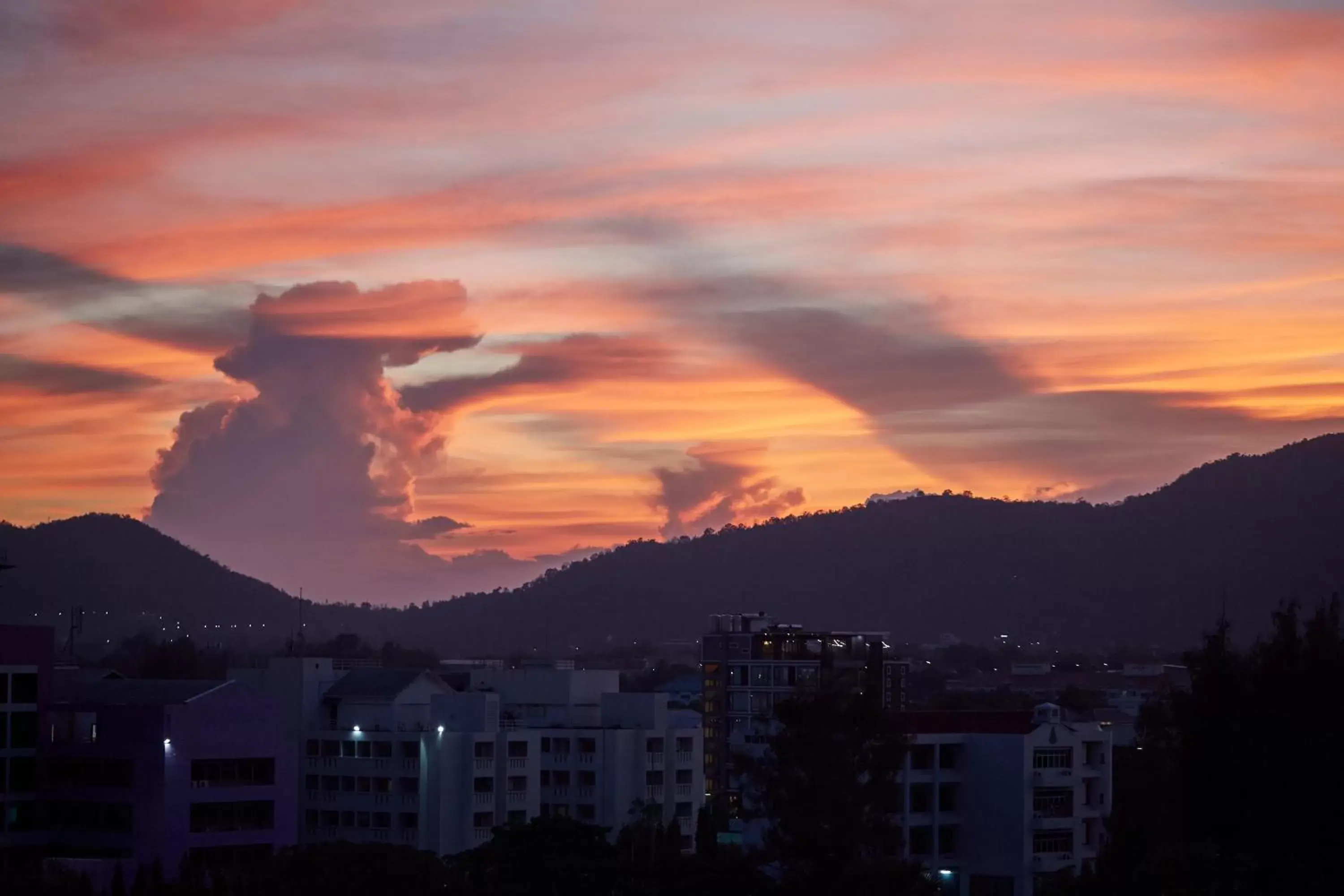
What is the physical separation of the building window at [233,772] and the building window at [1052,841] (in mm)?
28058

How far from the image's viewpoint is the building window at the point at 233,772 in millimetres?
66188

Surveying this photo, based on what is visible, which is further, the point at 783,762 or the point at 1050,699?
the point at 1050,699

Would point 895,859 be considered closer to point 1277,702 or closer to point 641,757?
point 1277,702

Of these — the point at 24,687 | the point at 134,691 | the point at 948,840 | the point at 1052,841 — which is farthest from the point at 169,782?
the point at 1052,841

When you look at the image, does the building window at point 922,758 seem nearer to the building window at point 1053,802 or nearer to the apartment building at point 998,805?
the apartment building at point 998,805

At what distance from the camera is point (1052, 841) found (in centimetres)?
7400

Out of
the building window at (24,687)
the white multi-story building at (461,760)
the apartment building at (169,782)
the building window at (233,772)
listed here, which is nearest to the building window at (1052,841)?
the white multi-story building at (461,760)

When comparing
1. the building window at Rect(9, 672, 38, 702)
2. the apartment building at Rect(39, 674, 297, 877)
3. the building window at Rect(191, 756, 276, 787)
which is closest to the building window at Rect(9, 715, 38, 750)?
the building window at Rect(9, 672, 38, 702)

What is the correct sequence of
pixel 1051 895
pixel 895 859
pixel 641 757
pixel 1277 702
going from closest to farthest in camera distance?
1. pixel 1051 895
2. pixel 1277 702
3. pixel 895 859
4. pixel 641 757

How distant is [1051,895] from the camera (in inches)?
1633

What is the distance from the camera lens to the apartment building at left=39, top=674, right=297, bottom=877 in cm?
6481

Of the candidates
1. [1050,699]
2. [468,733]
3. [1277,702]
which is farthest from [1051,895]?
[1050,699]

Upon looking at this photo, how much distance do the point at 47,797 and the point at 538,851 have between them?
16.7 meters

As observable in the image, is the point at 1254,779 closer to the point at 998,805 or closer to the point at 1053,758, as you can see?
the point at 998,805
